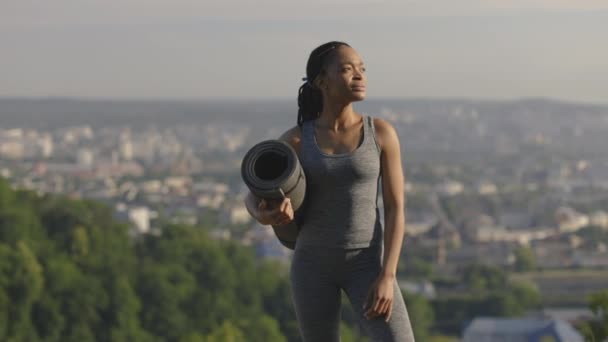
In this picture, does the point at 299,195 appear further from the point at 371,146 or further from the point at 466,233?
the point at 466,233

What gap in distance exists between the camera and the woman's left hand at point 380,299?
5.07 metres

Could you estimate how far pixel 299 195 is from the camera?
5156 mm

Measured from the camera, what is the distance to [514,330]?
57594 millimetres

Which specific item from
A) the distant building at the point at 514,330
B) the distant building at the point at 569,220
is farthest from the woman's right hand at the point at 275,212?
the distant building at the point at 569,220

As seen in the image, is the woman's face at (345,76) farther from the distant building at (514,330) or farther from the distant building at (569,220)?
the distant building at (569,220)

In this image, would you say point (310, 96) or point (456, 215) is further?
point (456, 215)

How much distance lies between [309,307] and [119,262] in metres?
47.2

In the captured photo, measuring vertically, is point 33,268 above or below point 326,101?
above

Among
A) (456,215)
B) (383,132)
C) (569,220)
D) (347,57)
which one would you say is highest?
(456,215)

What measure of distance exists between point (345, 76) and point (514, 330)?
53029mm

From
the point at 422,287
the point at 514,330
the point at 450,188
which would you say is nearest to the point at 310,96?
the point at 514,330

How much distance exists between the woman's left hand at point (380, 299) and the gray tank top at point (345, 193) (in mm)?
185

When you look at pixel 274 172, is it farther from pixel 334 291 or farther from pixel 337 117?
pixel 334 291

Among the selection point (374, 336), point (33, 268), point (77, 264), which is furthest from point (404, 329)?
point (77, 264)
